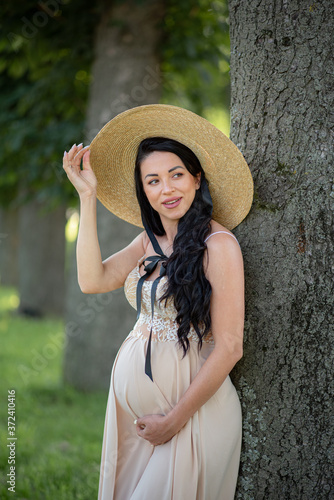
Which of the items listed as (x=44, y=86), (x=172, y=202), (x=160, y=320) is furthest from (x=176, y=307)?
(x=44, y=86)

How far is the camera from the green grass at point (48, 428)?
3.66 metres

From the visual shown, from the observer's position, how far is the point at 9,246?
648 inches

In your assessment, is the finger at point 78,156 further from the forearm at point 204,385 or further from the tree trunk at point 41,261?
the tree trunk at point 41,261

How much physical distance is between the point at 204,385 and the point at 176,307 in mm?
352

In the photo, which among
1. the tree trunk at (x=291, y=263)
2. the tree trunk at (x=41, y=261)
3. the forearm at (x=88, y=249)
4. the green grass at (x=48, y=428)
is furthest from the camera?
the tree trunk at (x=41, y=261)

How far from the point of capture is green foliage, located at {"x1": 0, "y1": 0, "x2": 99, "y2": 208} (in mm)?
5891

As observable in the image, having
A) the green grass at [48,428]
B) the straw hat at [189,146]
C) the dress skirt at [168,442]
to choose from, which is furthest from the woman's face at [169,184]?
the green grass at [48,428]

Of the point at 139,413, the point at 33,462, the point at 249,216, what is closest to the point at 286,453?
the point at 139,413

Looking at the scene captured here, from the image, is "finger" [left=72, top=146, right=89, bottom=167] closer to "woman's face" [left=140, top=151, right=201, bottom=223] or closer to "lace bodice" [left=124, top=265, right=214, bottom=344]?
"woman's face" [left=140, top=151, right=201, bottom=223]

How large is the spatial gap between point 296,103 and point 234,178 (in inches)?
16.6

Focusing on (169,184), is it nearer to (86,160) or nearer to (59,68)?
(86,160)

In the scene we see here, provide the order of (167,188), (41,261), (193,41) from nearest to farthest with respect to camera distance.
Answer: (167,188), (193,41), (41,261)

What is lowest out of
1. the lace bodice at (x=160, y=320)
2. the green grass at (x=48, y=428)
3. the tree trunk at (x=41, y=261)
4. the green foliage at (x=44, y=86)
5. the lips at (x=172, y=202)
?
the green grass at (x=48, y=428)

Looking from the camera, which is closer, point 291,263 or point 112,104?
point 291,263
